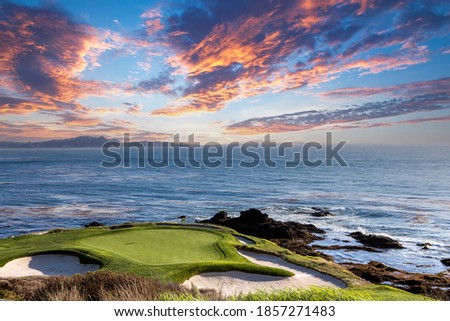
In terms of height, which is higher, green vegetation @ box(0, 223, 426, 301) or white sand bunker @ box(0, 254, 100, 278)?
green vegetation @ box(0, 223, 426, 301)

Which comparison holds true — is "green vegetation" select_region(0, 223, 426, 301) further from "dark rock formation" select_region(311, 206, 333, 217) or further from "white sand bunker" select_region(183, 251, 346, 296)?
"dark rock formation" select_region(311, 206, 333, 217)

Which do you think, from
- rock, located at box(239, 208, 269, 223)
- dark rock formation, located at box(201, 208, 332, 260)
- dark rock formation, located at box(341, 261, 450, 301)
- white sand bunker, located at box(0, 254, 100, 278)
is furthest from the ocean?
white sand bunker, located at box(0, 254, 100, 278)

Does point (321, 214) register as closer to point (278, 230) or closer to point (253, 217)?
point (253, 217)

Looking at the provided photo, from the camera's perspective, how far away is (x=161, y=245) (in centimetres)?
1839

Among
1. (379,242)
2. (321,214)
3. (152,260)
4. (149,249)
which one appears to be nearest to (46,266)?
(149,249)

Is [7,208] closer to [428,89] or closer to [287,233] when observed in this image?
[287,233]

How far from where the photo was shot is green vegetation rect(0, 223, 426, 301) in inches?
334

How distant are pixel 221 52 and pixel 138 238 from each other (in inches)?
487

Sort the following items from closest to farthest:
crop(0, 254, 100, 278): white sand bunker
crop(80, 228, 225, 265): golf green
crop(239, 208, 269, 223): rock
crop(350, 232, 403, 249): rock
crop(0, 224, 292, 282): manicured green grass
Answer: crop(0, 224, 292, 282): manicured green grass → crop(0, 254, 100, 278): white sand bunker → crop(80, 228, 225, 265): golf green → crop(350, 232, 403, 249): rock → crop(239, 208, 269, 223): rock

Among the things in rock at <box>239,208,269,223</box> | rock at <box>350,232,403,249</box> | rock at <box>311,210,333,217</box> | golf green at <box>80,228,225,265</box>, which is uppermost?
golf green at <box>80,228,225,265</box>

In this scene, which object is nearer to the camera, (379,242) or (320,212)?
(379,242)

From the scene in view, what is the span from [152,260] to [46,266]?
4779 millimetres
